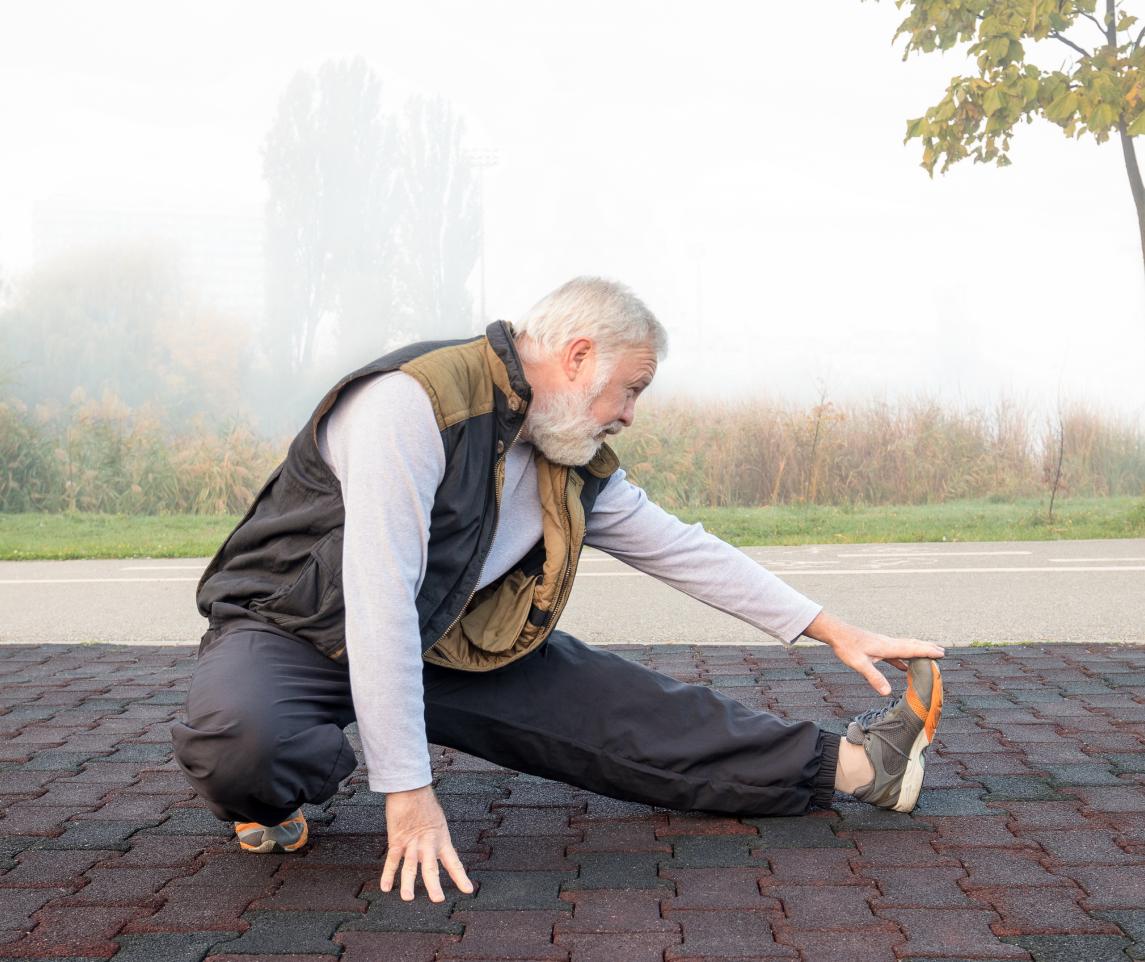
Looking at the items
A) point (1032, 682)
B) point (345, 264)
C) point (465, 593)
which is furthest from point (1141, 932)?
point (345, 264)

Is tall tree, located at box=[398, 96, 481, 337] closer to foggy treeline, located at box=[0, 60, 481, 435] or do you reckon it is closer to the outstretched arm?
foggy treeline, located at box=[0, 60, 481, 435]

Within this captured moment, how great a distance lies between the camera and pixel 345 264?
79.9 ft

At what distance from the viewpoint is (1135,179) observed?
11.7 m

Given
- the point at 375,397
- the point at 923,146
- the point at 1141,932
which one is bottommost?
the point at 1141,932

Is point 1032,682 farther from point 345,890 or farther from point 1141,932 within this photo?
point 345,890

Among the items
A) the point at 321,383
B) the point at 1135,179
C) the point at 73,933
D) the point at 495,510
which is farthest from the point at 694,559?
the point at 321,383

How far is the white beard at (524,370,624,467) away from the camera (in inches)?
112

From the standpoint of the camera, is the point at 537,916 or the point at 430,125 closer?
the point at 537,916

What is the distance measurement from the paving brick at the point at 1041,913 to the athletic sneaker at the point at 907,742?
0.52 m

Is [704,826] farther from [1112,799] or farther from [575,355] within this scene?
[575,355]

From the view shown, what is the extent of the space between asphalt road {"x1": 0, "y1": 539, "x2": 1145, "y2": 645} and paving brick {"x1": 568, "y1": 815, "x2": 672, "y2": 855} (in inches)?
106

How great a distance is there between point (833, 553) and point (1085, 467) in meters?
4.85

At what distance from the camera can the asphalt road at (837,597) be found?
6160 mm

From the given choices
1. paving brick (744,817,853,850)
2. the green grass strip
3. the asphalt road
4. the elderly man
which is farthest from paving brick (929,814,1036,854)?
the green grass strip
